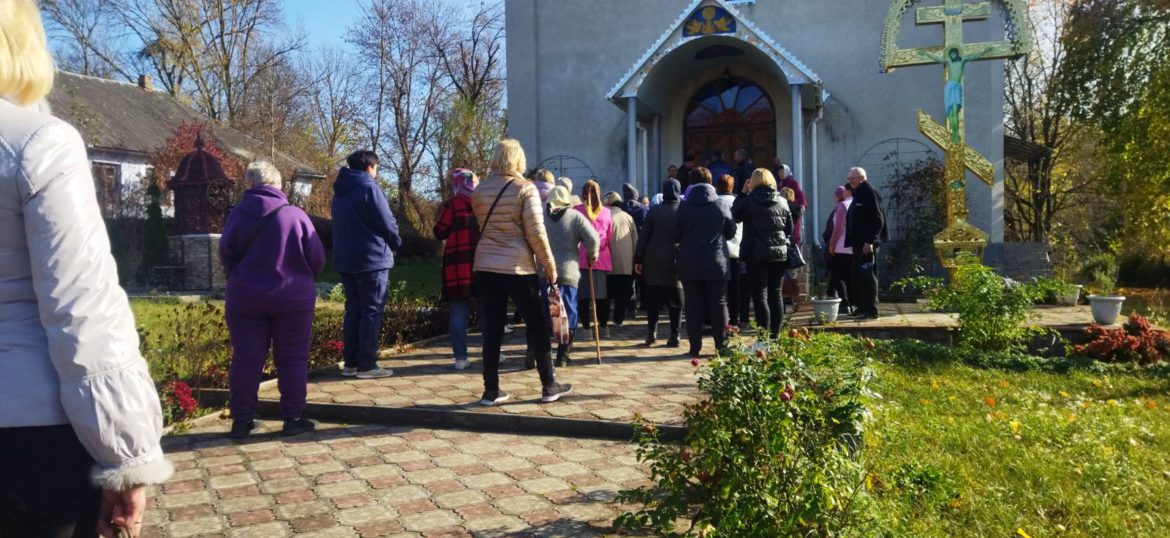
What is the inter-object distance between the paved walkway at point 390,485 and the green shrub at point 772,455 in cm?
66

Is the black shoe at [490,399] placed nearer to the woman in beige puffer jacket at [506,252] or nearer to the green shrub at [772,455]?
the woman in beige puffer jacket at [506,252]

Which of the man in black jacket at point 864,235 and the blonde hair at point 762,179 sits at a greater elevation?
the blonde hair at point 762,179

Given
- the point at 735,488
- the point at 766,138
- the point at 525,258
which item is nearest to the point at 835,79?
the point at 766,138

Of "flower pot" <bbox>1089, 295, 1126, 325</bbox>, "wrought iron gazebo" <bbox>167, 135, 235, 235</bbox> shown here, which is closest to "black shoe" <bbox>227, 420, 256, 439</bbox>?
"flower pot" <bbox>1089, 295, 1126, 325</bbox>

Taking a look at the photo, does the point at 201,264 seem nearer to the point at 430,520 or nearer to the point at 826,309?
the point at 826,309

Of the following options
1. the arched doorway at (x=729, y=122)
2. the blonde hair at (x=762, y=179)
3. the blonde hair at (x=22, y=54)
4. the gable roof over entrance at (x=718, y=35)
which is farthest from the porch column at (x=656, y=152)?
the blonde hair at (x=22, y=54)

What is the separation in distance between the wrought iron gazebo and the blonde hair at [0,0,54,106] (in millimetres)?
18100

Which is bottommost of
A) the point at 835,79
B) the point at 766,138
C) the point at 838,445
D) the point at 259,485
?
the point at 259,485

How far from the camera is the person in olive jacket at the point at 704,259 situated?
309 inches

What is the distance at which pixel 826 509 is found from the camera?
10.3ft

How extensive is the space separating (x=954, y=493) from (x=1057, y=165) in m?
30.0

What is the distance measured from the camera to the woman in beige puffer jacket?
6.01 metres

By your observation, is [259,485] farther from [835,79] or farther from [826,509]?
[835,79]

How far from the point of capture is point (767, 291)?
8.68 m
